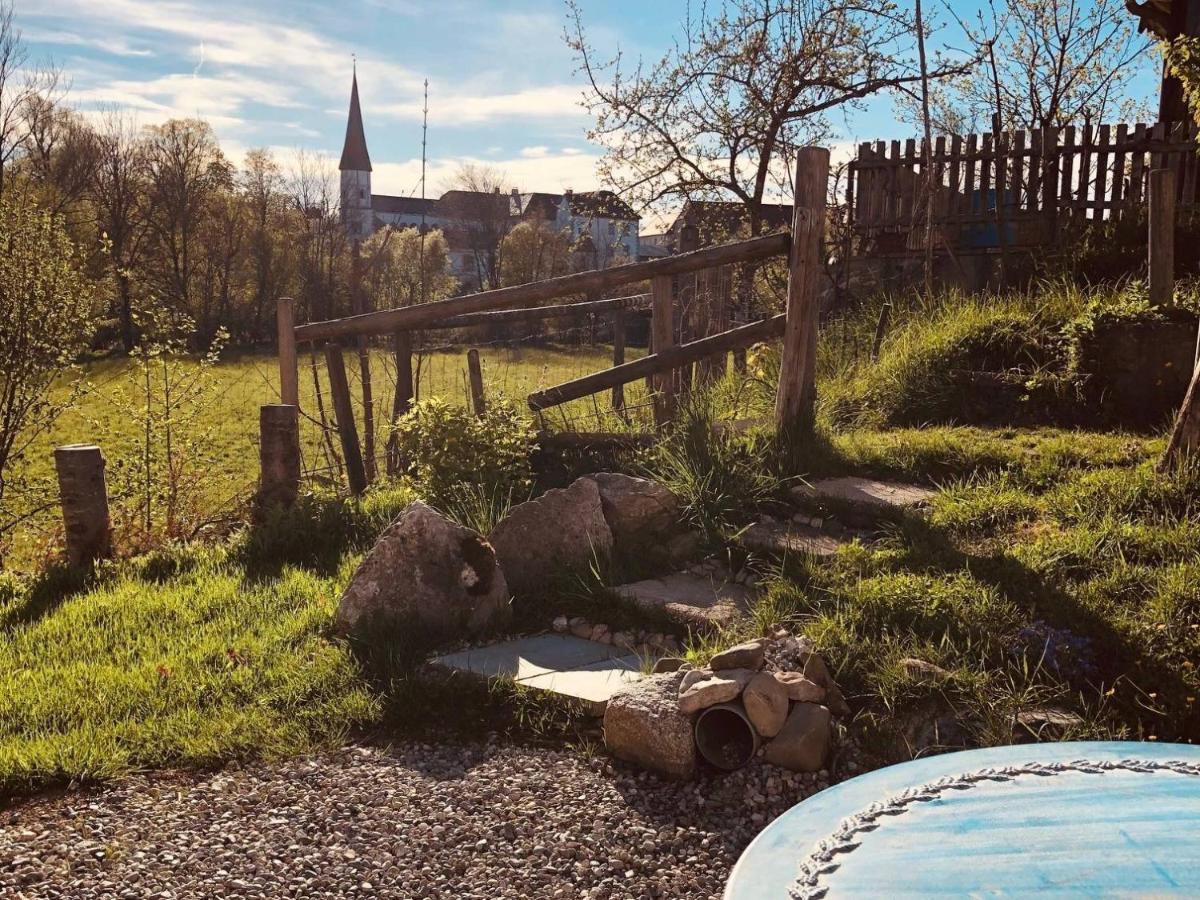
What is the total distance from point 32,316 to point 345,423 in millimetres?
2869

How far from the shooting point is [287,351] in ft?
23.8

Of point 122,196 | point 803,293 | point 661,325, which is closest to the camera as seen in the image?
point 803,293

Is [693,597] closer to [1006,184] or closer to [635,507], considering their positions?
[635,507]

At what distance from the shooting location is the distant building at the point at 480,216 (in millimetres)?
13508

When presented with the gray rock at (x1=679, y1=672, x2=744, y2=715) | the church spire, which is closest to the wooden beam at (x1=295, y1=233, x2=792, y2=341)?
the gray rock at (x1=679, y1=672, x2=744, y2=715)

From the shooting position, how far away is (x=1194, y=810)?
6.04ft

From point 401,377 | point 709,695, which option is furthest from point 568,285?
point 709,695

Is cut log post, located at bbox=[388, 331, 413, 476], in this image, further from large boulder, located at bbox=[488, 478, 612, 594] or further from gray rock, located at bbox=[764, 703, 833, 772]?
gray rock, located at bbox=[764, 703, 833, 772]

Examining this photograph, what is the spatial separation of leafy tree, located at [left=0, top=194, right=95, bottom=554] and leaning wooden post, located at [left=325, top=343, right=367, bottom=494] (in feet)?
7.70

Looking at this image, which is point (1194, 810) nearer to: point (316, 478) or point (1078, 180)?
point (316, 478)

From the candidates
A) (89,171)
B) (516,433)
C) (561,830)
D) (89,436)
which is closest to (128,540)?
(516,433)

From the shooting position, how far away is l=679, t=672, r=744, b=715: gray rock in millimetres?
3490

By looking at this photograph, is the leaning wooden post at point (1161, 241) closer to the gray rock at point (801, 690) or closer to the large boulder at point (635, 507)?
the large boulder at point (635, 507)

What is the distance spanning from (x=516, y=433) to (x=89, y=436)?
1422 centimetres
